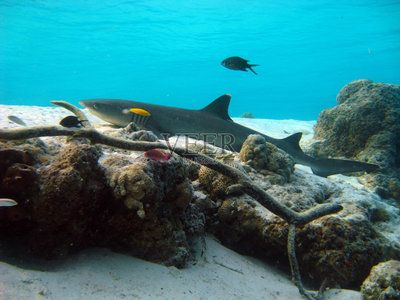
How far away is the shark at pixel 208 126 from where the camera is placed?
24.1 feet

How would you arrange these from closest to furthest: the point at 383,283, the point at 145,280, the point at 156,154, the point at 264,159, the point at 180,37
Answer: the point at 145,280 < the point at 156,154 < the point at 383,283 < the point at 264,159 < the point at 180,37

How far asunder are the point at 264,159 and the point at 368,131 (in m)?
6.62

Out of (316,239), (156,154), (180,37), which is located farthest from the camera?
(180,37)

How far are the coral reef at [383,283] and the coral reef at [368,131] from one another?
226 inches

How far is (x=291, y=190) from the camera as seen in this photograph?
468cm

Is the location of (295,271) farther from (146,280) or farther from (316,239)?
(146,280)

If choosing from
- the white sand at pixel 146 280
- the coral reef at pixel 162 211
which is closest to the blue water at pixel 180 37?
the coral reef at pixel 162 211

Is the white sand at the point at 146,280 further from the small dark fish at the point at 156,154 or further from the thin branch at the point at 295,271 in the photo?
the small dark fish at the point at 156,154

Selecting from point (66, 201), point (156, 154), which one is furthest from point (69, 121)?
point (66, 201)

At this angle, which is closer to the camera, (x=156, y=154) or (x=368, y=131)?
(x=156, y=154)

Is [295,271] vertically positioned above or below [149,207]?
below

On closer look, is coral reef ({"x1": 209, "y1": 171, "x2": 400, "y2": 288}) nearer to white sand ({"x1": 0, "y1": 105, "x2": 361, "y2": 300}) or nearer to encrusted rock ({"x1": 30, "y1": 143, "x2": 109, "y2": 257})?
white sand ({"x1": 0, "y1": 105, "x2": 361, "y2": 300})

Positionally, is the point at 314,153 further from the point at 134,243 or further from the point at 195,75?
the point at 195,75

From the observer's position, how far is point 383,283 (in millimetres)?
3068
